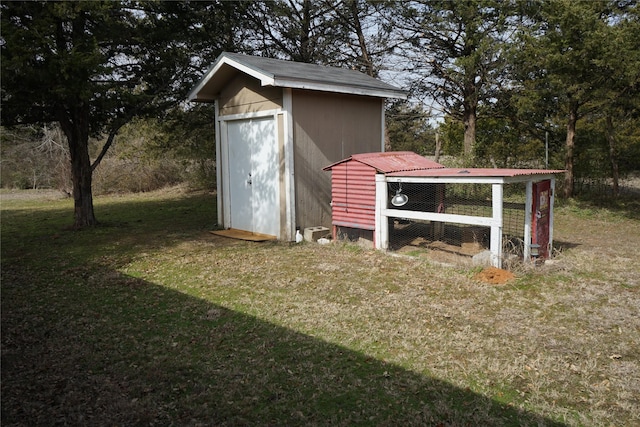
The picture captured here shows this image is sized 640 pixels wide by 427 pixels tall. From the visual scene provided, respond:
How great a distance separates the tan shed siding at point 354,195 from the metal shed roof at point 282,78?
162cm

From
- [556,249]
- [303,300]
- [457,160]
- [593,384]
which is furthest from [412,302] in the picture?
[457,160]

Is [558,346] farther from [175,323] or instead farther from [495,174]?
[175,323]

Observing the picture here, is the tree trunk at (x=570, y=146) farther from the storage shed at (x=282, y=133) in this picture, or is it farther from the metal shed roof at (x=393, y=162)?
the metal shed roof at (x=393, y=162)

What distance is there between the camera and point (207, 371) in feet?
10.8

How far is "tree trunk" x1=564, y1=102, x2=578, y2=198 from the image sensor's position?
1264 cm

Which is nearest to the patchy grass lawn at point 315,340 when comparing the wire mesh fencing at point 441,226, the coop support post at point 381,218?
the coop support post at point 381,218

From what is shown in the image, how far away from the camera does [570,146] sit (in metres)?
12.8

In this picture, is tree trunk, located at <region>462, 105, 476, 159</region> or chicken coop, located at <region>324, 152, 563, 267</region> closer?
chicken coop, located at <region>324, 152, 563, 267</region>

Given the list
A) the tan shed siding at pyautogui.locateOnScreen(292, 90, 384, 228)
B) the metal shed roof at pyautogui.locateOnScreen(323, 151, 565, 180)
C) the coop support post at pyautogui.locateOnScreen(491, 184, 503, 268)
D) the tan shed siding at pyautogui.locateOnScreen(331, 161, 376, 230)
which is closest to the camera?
the coop support post at pyautogui.locateOnScreen(491, 184, 503, 268)

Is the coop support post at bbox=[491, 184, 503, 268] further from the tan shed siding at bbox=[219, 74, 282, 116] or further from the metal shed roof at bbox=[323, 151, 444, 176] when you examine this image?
the tan shed siding at bbox=[219, 74, 282, 116]

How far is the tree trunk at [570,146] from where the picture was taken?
12641 millimetres

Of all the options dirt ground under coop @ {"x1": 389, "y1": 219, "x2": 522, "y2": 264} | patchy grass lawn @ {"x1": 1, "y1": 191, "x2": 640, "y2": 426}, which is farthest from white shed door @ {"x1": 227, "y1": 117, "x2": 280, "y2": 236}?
dirt ground under coop @ {"x1": 389, "y1": 219, "x2": 522, "y2": 264}

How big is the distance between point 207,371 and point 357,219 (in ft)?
14.2

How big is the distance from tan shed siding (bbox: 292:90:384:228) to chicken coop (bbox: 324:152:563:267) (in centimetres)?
89
